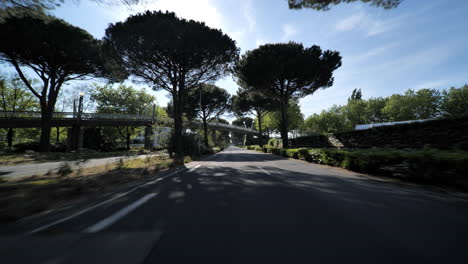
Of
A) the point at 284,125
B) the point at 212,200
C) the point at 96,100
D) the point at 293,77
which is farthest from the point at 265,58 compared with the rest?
the point at 96,100

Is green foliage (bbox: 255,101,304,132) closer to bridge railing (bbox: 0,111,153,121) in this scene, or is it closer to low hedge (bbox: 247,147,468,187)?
bridge railing (bbox: 0,111,153,121)

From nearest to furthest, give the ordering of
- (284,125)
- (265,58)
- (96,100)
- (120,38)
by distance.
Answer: (120,38) < (265,58) < (284,125) < (96,100)

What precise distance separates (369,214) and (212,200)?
3.00 m

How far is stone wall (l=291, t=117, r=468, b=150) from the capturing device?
7202 millimetres

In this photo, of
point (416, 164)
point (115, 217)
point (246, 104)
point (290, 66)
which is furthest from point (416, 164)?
point (246, 104)

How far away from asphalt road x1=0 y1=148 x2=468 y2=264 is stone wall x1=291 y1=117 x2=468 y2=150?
5894 mm

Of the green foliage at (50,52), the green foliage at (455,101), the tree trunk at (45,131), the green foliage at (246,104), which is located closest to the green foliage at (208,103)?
the green foliage at (246,104)

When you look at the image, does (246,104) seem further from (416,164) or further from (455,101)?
(455,101)

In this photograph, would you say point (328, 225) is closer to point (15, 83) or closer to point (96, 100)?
point (15, 83)

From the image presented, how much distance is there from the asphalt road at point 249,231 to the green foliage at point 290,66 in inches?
666

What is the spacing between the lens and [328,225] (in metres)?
2.57

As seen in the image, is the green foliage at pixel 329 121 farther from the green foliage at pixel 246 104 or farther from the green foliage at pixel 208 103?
the green foliage at pixel 208 103

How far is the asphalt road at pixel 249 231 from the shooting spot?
6.07 feet

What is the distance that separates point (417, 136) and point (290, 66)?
1260 cm
